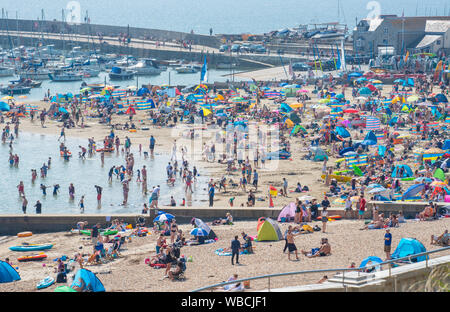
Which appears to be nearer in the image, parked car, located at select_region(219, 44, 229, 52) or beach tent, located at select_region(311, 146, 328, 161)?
beach tent, located at select_region(311, 146, 328, 161)

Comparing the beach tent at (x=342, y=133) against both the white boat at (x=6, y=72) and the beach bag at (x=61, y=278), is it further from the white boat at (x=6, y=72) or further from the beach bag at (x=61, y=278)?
the white boat at (x=6, y=72)

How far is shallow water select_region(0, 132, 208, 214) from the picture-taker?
27.3 m

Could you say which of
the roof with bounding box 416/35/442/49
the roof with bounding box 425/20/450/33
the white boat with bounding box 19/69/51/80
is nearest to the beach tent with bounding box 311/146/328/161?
the roof with bounding box 416/35/442/49

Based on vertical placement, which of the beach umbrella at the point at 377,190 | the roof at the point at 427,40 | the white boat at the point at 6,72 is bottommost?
the beach umbrella at the point at 377,190

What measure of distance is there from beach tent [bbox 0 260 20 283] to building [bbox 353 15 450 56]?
5029cm

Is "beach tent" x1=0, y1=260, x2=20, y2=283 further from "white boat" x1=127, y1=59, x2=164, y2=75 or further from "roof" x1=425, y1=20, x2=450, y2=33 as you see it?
"white boat" x1=127, y1=59, x2=164, y2=75

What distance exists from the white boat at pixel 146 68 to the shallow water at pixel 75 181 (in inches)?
1289

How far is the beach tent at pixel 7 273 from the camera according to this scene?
678 inches

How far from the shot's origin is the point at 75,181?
3089cm

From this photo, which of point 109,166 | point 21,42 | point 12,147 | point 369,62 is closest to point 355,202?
point 109,166

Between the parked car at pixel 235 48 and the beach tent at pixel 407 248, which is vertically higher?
the parked car at pixel 235 48

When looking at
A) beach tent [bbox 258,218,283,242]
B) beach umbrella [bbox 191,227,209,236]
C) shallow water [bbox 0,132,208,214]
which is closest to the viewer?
beach tent [bbox 258,218,283,242]

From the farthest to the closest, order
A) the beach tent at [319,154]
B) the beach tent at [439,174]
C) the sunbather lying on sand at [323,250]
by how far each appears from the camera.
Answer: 1. the beach tent at [319,154]
2. the beach tent at [439,174]
3. the sunbather lying on sand at [323,250]

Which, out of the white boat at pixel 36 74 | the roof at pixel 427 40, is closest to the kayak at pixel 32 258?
the white boat at pixel 36 74
